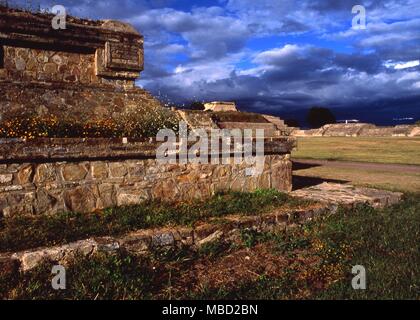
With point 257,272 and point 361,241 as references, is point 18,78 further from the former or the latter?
point 361,241

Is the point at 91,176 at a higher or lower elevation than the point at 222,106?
lower

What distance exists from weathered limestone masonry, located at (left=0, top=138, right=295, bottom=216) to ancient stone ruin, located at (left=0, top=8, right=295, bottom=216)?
0.04ft

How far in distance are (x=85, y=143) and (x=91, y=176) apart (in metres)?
0.49

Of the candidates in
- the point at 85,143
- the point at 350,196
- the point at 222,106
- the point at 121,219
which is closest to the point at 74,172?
the point at 85,143

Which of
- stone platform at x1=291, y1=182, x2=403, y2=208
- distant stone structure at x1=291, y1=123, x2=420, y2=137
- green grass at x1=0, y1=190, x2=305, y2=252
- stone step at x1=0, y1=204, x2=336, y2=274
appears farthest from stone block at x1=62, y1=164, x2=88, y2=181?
distant stone structure at x1=291, y1=123, x2=420, y2=137

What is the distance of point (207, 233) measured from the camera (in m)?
5.05

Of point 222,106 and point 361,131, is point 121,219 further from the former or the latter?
point 361,131

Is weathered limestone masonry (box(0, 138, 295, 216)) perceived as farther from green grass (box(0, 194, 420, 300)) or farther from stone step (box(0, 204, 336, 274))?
green grass (box(0, 194, 420, 300))

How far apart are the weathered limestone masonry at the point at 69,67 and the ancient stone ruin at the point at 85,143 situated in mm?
19

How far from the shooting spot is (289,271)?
171 inches

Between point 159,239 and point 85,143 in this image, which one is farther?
point 85,143

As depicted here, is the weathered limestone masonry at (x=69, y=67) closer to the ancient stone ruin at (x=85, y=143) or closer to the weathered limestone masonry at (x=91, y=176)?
the ancient stone ruin at (x=85, y=143)
